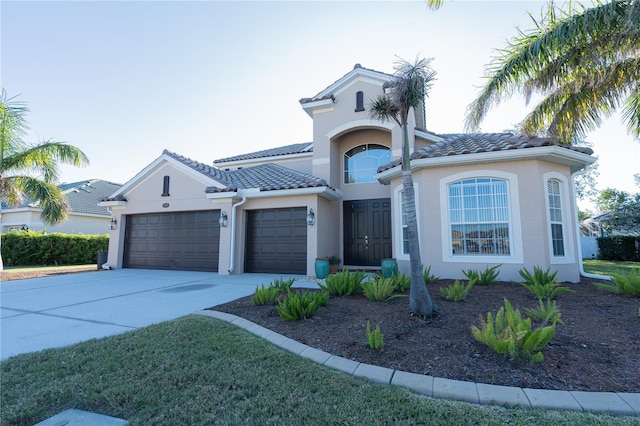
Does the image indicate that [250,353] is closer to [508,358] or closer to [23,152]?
[508,358]

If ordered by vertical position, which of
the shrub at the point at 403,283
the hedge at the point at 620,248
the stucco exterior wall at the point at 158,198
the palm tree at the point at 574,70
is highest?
the palm tree at the point at 574,70

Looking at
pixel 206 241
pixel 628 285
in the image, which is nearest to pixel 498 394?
pixel 628 285

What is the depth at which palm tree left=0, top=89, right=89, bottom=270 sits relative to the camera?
13039 millimetres

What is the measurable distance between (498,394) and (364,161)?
38.9 feet

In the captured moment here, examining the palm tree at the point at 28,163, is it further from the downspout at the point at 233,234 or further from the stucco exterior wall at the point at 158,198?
the downspout at the point at 233,234

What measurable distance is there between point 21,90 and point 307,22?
12.6 m

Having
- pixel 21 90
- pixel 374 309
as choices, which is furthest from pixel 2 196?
pixel 374 309

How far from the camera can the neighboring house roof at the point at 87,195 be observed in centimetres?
2301

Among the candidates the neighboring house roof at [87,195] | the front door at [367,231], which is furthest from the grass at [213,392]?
the neighboring house roof at [87,195]

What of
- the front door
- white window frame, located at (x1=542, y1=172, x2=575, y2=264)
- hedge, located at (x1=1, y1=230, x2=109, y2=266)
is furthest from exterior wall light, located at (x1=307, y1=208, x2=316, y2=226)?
hedge, located at (x1=1, y1=230, x2=109, y2=266)

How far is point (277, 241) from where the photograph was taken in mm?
12125

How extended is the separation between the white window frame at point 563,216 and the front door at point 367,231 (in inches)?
217

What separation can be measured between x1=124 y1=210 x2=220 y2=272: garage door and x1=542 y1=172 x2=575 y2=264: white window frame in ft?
38.1

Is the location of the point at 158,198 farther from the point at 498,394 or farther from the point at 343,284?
the point at 498,394
